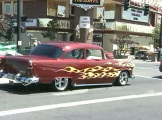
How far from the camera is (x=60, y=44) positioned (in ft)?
41.5

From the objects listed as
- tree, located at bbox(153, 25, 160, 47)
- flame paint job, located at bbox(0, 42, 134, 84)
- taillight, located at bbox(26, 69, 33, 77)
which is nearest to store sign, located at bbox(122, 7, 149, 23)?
tree, located at bbox(153, 25, 160, 47)

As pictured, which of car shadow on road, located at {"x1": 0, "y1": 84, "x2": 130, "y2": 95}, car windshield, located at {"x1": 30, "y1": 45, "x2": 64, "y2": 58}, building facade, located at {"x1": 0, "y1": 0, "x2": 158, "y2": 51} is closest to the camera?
car shadow on road, located at {"x1": 0, "y1": 84, "x2": 130, "y2": 95}

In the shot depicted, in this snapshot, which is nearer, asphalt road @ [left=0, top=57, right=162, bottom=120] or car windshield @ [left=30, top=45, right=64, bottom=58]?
asphalt road @ [left=0, top=57, right=162, bottom=120]

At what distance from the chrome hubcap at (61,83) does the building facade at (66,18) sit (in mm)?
36151

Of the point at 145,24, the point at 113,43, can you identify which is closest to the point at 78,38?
the point at 113,43

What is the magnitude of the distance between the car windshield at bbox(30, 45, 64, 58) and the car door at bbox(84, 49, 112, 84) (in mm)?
1156

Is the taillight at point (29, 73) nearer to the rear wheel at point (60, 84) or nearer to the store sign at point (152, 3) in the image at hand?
the rear wheel at point (60, 84)

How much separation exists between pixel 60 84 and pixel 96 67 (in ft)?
5.35

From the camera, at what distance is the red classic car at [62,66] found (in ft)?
37.2

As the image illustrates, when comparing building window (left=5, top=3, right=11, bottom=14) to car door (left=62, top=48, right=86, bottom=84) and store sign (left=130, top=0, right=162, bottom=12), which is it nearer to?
store sign (left=130, top=0, right=162, bottom=12)

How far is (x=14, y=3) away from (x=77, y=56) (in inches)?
1643

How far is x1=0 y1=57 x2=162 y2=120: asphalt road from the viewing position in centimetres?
854

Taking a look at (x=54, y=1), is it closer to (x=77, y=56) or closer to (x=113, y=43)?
(x=113, y=43)

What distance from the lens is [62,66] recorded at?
1198cm
